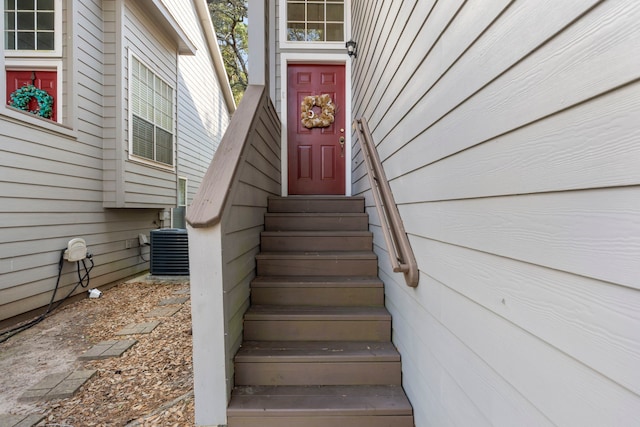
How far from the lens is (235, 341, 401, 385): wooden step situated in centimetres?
177

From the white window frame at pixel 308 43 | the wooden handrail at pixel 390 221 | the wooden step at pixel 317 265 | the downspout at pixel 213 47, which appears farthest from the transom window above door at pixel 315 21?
the downspout at pixel 213 47

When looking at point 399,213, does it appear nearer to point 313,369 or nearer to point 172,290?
point 313,369

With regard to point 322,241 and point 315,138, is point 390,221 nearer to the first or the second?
point 322,241

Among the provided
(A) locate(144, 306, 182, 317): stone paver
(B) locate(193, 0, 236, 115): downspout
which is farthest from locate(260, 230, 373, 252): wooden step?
(B) locate(193, 0, 236, 115): downspout

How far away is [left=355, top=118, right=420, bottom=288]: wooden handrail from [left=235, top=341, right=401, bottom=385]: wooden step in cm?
55

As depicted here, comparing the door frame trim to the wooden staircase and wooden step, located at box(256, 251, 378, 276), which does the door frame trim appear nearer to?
the wooden staircase

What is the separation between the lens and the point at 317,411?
1.58 m

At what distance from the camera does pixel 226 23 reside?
12.6 metres

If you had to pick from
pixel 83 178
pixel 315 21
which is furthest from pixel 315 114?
pixel 83 178

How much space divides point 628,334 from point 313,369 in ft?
5.03

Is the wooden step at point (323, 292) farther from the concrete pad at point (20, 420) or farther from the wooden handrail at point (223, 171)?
the concrete pad at point (20, 420)

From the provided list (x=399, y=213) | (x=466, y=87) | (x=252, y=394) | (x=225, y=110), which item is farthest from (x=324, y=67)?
(x=225, y=110)

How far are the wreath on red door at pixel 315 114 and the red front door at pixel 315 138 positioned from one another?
39 millimetres

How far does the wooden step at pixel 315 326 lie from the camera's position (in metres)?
2.00
